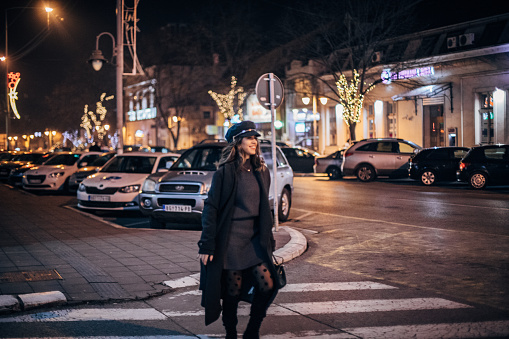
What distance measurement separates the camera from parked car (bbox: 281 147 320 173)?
33.2 metres

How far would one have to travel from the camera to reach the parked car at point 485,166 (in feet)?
65.5

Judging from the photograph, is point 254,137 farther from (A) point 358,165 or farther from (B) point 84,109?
(B) point 84,109

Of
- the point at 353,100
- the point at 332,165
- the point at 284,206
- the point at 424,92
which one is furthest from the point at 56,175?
A: the point at 424,92

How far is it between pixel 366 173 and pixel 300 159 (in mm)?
8613

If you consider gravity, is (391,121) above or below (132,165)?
above

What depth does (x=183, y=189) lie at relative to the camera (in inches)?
453

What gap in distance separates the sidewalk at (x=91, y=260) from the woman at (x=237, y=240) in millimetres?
2401

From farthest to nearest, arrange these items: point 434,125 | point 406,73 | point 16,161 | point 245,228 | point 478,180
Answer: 1. point 434,125
2. point 406,73
3. point 16,161
4. point 478,180
5. point 245,228

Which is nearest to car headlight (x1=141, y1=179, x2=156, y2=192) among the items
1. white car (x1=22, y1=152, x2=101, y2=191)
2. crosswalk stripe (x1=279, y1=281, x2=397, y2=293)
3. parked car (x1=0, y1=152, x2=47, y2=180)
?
crosswalk stripe (x1=279, y1=281, x2=397, y2=293)

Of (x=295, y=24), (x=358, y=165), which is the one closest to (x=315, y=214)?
(x=358, y=165)

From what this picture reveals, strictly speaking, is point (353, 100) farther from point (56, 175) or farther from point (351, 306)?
point (351, 306)

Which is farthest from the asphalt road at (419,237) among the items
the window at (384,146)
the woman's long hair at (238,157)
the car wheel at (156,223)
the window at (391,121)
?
the window at (391,121)

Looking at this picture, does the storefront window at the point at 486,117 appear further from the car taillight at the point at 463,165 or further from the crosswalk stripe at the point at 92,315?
the crosswalk stripe at the point at 92,315

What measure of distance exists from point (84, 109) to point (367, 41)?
48811 millimetres
